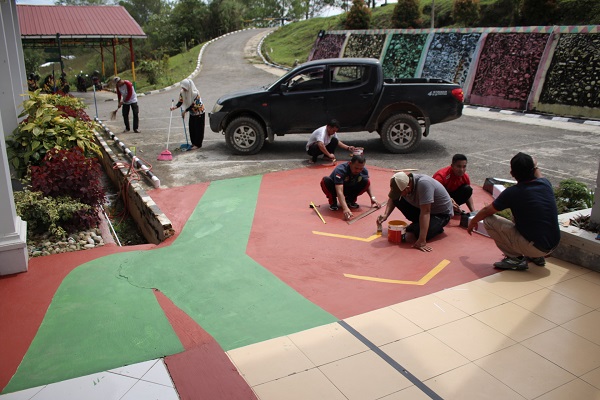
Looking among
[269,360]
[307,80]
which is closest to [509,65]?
[307,80]

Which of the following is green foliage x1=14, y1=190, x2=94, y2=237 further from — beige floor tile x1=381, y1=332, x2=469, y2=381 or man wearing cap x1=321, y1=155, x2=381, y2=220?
beige floor tile x1=381, y1=332, x2=469, y2=381

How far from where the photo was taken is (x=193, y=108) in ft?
38.8

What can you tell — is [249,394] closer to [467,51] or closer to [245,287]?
[245,287]

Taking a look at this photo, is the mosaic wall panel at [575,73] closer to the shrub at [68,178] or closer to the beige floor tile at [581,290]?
the beige floor tile at [581,290]

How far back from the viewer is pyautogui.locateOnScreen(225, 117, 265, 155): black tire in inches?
442

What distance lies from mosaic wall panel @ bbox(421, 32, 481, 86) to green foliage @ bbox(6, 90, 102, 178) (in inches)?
584

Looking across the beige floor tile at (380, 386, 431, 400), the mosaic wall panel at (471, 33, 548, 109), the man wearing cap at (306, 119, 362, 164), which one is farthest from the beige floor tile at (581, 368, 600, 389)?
the mosaic wall panel at (471, 33, 548, 109)

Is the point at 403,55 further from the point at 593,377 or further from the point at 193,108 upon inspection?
the point at 593,377

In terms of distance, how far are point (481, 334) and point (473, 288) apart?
969mm

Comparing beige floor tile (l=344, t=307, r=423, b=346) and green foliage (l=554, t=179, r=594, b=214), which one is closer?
beige floor tile (l=344, t=307, r=423, b=346)

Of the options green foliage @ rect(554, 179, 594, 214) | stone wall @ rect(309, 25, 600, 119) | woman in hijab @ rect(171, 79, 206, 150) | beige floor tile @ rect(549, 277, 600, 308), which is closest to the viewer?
beige floor tile @ rect(549, 277, 600, 308)

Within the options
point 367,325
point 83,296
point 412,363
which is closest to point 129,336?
point 83,296

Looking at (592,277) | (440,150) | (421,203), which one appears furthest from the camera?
(440,150)

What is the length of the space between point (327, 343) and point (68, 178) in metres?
5.04
